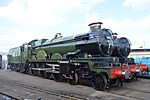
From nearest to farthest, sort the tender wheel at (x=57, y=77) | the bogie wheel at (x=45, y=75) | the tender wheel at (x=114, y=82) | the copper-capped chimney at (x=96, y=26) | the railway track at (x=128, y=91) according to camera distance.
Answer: the railway track at (x=128, y=91) < the tender wheel at (x=114, y=82) < the copper-capped chimney at (x=96, y=26) < the tender wheel at (x=57, y=77) < the bogie wheel at (x=45, y=75)

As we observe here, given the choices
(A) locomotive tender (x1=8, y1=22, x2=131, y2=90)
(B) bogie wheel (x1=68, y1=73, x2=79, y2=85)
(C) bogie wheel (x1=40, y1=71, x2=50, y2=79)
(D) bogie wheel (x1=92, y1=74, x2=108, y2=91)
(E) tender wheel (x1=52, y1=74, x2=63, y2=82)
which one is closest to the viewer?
(D) bogie wheel (x1=92, y1=74, x2=108, y2=91)

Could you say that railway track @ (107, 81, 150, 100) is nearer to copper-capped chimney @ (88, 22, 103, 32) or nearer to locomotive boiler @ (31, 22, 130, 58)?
locomotive boiler @ (31, 22, 130, 58)

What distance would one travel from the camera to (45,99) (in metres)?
10.9

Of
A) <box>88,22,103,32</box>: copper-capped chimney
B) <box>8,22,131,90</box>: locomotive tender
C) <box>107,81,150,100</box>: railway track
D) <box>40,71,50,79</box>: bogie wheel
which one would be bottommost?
<box>107,81,150,100</box>: railway track

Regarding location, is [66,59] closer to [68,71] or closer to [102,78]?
[68,71]

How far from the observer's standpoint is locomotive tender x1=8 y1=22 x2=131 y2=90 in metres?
13.1

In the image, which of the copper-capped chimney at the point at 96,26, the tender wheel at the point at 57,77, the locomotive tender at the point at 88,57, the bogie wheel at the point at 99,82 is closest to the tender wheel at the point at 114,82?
the locomotive tender at the point at 88,57

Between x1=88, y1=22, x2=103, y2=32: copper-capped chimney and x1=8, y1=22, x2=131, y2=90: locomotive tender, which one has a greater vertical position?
x1=88, y1=22, x2=103, y2=32: copper-capped chimney

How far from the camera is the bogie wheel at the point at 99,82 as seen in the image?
13.0m

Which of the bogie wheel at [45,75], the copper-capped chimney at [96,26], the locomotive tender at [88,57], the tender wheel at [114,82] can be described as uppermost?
the copper-capped chimney at [96,26]

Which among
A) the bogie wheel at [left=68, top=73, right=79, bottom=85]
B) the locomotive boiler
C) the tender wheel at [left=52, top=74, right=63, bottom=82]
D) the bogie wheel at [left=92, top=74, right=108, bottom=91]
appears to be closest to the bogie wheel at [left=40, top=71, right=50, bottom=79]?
the tender wheel at [left=52, top=74, right=63, bottom=82]

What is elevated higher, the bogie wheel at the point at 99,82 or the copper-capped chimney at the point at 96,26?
the copper-capped chimney at the point at 96,26

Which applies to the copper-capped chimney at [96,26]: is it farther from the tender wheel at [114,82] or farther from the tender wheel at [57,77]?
the tender wheel at [57,77]

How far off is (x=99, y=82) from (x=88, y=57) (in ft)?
6.09
